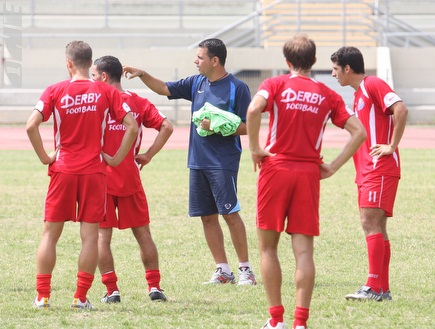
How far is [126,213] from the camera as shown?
773 centimetres

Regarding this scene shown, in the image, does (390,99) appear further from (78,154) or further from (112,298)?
(112,298)

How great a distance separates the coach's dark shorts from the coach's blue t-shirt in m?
0.08

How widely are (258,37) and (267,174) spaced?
1184 inches

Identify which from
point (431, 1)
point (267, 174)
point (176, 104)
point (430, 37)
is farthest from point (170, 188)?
point (431, 1)

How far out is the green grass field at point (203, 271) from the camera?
6875 millimetres

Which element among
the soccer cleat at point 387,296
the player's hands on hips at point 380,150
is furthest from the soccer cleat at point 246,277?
the player's hands on hips at point 380,150

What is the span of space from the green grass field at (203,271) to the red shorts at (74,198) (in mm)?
730

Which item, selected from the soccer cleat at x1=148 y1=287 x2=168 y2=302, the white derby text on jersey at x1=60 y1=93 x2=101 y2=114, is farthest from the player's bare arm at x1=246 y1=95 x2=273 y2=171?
the soccer cleat at x1=148 y1=287 x2=168 y2=302

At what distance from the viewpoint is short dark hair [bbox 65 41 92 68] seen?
7.05 meters

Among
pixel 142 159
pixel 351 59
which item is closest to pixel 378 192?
pixel 351 59

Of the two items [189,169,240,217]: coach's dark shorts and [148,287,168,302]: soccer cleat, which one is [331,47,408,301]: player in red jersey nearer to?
[189,169,240,217]: coach's dark shorts

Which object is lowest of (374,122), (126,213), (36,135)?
(126,213)

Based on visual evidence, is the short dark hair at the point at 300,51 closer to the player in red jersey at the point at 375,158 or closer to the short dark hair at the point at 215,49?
the player in red jersey at the point at 375,158

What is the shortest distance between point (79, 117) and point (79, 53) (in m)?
0.49
